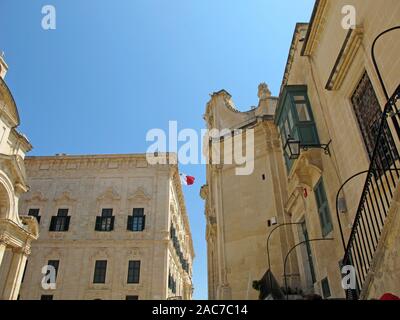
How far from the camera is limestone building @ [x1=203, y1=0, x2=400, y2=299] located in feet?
18.2

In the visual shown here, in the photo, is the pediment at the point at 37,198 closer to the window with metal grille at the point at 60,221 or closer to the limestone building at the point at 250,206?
the window with metal grille at the point at 60,221

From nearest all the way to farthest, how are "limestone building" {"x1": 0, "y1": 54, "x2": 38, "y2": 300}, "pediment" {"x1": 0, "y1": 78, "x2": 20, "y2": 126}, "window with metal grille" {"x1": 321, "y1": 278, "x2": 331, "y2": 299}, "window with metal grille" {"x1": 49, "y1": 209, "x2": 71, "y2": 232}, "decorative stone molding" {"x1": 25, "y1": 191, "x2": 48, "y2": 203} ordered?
"window with metal grille" {"x1": 321, "y1": 278, "x2": 331, "y2": 299}, "limestone building" {"x1": 0, "y1": 54, "x2": 38, "y2": 300}, "pediment" {"x1": 0, "y1": 78, "x2": 20, "y2": 126}, "window with metal grille" {"x1": 49, "y1": 209, "x2": 71, "y2": 232}, "decorative stone molding" {"x1": 25, "y1": 191, "x2": 48, "y2": 203}

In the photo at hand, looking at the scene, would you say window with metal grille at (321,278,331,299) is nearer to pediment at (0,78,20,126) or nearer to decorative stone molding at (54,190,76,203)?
pediment at (0,78,20,126)

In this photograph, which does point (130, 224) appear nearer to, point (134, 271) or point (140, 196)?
point (140, 196)

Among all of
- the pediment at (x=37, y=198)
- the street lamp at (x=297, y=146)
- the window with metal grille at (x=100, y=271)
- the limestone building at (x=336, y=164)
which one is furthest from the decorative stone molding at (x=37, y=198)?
the street lamp at (x=297, y=146)

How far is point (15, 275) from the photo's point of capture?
62.9ft

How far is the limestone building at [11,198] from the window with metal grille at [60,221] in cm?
720

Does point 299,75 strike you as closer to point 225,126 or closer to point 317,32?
point 317,32

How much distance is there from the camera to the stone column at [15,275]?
18883 millimetres

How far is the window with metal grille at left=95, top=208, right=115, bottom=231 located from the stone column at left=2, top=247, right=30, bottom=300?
809 cm

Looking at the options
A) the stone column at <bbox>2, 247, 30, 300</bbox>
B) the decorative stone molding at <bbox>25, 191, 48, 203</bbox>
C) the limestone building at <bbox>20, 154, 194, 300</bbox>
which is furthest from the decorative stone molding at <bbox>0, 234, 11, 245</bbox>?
the decorative stone molding at <bbox>25, 191, 48, 203</bbox>

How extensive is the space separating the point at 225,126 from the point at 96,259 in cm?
1554

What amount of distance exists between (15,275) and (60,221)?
956 centimetres

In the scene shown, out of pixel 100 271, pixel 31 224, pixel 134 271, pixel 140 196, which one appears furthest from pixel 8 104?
pixel 134 271
